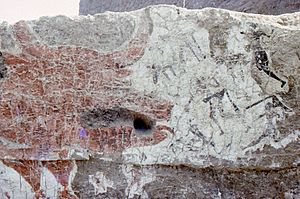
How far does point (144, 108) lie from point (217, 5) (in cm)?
180

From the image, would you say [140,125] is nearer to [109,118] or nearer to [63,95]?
[109,118]

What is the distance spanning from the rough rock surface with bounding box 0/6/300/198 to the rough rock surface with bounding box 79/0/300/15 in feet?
4.58

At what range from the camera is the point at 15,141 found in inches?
101

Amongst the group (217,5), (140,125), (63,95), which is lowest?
(140,125)

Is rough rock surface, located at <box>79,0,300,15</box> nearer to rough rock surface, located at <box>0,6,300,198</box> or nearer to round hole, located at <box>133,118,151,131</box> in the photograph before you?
rough rock surface, located at <box>0,6,300,198</box>

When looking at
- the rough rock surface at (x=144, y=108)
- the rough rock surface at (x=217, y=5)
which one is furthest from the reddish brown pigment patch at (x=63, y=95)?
the rough rock surface at (x=217, y=5)

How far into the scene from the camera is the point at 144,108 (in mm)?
2576

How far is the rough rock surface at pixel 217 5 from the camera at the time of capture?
392 cm

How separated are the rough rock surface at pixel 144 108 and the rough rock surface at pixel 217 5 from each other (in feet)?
4.58

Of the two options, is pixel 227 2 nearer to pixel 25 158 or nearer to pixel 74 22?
pixel 74 22

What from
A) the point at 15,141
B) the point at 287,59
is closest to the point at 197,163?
the point at 287,59

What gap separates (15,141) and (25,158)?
0.08m

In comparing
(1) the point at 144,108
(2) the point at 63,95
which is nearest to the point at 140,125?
(1) the point at 144,108

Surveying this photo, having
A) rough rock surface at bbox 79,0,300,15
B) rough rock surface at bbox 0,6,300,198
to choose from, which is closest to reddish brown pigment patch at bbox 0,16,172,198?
rough rock surface at bbox 0,6,300,198
